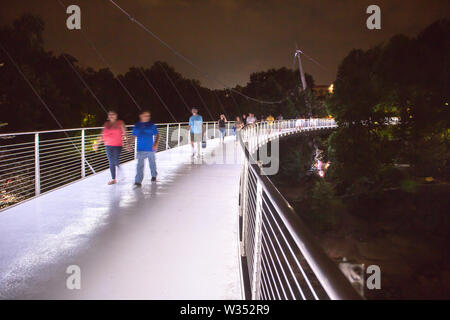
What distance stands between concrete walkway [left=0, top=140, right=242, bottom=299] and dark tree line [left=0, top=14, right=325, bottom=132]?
2290 cm

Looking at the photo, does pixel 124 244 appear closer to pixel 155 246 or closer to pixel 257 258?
pixel 155 246

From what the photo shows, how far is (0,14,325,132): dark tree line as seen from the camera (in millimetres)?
28594

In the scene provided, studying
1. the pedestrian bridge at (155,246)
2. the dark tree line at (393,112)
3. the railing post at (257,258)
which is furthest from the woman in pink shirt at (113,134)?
the dark tree line at (393,112)

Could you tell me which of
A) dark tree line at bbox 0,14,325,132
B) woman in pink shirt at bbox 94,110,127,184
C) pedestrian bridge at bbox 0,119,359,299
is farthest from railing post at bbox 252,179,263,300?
dark tree line at bbox 0,14,325,132

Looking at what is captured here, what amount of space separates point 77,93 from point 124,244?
40.4 m

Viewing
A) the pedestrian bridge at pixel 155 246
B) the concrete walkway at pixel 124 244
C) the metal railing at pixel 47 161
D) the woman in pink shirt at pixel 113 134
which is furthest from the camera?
the woman in pink shirt at pixel 113 134

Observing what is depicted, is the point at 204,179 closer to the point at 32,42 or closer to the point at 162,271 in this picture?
the point at 162,271

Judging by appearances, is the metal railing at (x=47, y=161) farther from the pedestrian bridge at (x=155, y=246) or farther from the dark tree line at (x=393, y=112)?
the dark tree line at (x=393, y=112)

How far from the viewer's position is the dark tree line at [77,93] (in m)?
28.6

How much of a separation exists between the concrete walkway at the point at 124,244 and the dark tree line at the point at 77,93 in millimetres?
22901

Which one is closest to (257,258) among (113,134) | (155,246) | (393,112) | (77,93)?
(155,246)

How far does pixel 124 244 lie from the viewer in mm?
4012

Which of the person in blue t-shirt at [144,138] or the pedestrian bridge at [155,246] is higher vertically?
the person in blue t-shirt at [144,138]

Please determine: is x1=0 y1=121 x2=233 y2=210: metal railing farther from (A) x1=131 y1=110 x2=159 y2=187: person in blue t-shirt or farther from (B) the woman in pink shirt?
(A) x1=131 y1=110 x2=159 y2=187: person in blue t-shirt
